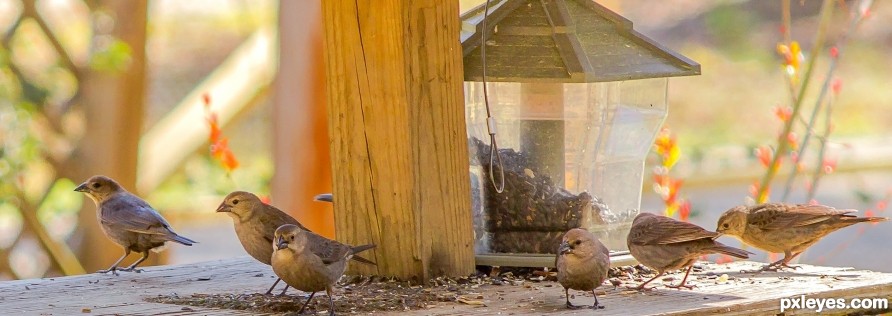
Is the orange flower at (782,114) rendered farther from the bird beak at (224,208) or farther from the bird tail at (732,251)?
the bird beak at (224,208)

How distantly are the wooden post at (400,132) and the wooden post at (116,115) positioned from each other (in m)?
3.68

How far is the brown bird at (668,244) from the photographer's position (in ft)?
14.7

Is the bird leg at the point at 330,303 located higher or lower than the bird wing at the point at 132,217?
lower

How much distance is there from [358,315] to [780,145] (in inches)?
118

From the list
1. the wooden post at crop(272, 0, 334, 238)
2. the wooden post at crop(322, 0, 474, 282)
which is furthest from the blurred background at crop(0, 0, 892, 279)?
the wooden post at crop(322, 0, 474, 282)

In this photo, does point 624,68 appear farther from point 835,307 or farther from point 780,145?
point 780,145

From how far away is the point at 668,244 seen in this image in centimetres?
450

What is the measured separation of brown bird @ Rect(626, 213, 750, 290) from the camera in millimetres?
4492

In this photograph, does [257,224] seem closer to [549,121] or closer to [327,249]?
[327,249]

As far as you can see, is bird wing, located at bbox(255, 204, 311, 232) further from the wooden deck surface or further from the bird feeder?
the bird feeder

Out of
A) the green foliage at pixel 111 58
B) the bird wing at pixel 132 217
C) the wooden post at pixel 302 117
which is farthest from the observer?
the green foliage at pixel 111 58

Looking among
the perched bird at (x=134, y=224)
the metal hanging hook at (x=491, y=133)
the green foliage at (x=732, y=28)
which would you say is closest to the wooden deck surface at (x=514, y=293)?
the metal hanging hook at (x=491, y=133)

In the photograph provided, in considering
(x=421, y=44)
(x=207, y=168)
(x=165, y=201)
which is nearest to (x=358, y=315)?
(x=421, y=44)

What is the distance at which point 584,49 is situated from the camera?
459cm
